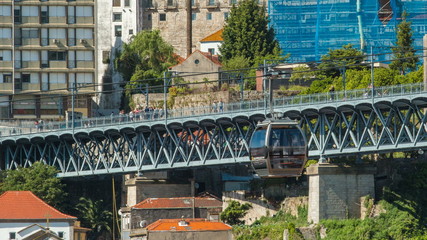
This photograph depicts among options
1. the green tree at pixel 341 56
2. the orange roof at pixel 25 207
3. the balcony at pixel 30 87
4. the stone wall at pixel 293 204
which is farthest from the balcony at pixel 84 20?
the stone wall at pixel 293 204

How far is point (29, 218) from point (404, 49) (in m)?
35.1

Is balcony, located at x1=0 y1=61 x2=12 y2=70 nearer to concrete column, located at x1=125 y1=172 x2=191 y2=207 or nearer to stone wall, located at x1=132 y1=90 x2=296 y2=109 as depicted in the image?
stone wall, located at x1=132 y1=90 x2=296 y2=109

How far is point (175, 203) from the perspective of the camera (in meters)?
125

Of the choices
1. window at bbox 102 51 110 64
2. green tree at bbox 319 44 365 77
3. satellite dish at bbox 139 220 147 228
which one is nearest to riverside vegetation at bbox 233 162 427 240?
satellite dish at bbox 139 220 147 228

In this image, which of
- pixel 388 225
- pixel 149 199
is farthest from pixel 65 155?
pixel 388 225

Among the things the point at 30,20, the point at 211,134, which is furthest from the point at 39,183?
the point at 30,20

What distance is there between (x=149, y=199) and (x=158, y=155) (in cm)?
430

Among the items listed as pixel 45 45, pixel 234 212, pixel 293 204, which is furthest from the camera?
pixel 45 45

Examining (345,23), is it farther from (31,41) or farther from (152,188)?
(31,41)

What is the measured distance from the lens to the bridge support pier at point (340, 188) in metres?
114

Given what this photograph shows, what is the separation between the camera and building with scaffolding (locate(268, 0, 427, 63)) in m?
147

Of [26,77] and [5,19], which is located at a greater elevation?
[5,19]

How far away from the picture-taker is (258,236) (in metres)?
114

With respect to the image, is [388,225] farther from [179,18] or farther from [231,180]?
[179,18]
